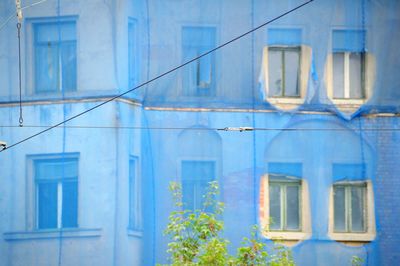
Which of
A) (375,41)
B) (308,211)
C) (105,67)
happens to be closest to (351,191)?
(308,211)

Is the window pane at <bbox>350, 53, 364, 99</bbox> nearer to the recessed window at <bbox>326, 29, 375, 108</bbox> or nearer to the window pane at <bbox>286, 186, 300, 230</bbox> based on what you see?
the recessed window at <bbox>326, 29, 375, 108</bbox>

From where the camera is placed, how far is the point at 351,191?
2814 centimetres

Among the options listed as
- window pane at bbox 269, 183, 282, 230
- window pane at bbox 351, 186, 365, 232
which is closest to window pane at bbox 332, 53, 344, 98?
window pane at bbox 351, 186, 365, 232

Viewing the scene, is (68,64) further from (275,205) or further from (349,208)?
(349,208)

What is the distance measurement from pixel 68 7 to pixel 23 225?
470 centimetres

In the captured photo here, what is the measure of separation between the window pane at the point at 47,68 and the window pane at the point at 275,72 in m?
4.55

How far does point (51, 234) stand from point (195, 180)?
10.6 ft

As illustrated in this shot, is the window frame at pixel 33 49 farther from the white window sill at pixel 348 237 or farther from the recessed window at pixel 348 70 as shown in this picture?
the white window sill at pixel 348 237

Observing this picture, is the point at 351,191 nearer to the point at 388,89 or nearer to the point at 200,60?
the point at 388,89

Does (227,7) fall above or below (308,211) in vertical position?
above

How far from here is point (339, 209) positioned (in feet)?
A: 91.9

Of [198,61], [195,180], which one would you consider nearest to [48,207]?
[195,180]

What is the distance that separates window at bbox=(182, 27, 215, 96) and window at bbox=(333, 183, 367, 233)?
11.6 ft

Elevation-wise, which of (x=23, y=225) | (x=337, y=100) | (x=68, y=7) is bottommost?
(x=23, y=225)
